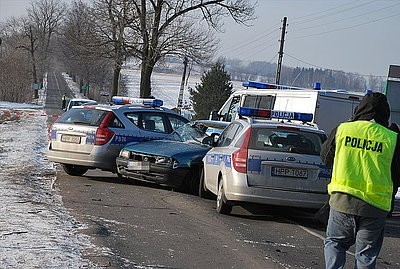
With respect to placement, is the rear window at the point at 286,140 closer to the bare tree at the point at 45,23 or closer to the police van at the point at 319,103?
the police van at the point at 319,103

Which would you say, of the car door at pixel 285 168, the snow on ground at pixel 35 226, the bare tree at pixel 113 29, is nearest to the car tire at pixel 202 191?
the car door at pixel 285 168

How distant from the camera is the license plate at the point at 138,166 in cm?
1330

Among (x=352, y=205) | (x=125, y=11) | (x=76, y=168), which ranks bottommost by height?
(x=76, y=168)

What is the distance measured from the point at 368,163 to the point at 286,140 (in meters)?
5.31

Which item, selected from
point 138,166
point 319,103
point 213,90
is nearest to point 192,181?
point 138,166

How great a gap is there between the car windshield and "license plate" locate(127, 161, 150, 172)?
1590mm

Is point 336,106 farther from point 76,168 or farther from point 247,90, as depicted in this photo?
point 76,168

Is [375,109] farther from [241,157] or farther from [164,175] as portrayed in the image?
[164,175]

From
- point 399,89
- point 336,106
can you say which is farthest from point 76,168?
point 399,89

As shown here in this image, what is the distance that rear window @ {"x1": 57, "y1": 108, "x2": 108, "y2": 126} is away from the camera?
1453 centimetres

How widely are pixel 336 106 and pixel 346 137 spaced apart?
486 inches

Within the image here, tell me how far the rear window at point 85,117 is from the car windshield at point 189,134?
1452 mm

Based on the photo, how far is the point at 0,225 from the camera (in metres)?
8.38

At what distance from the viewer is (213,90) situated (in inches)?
2216
